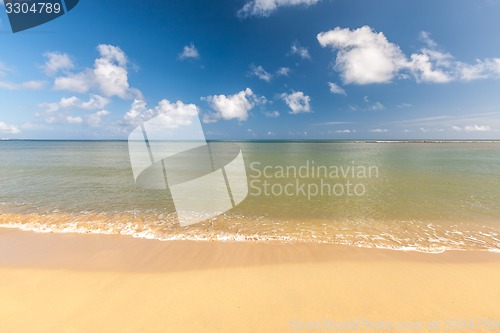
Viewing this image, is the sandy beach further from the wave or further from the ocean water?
the ocean water

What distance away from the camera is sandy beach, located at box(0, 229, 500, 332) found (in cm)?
371

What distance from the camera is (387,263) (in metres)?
5.52

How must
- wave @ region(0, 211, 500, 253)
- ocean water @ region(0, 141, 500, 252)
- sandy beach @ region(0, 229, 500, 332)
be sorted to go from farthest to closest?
ocean water @ region(0, 141, 500, 252)
wave @ region(0, 211, 500, 253)
sandy beach @ region(0, 229, 500, 332)

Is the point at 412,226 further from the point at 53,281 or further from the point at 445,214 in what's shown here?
the point at 53,281

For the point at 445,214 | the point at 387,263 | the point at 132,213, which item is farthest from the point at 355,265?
the point at 132,213

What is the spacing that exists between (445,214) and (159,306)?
11646 millimetres

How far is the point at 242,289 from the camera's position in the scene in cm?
454
